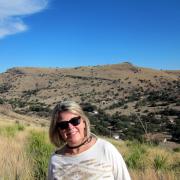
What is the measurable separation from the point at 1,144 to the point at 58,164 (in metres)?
6.02

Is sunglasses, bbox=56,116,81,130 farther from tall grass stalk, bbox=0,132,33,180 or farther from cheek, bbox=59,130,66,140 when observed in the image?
tall grass stalk, bbox=0,132,33,180

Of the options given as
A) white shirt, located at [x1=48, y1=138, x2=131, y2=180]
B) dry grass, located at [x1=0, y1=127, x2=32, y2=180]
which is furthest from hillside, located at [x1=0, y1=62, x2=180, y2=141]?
white shirt, located at [x1=48, y1=138, x2=131, y2=180]

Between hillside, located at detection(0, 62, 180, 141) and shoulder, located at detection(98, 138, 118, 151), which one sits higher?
hillside, located at detection(0, 62, 180, 141)

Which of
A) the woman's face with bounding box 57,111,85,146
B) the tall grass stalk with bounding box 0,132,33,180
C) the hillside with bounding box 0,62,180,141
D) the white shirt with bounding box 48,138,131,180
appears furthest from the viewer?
the hillside with bounding box 0,62,180,141

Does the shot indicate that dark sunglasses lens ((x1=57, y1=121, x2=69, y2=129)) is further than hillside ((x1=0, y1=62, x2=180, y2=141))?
No

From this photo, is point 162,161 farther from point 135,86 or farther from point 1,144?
point 135,86

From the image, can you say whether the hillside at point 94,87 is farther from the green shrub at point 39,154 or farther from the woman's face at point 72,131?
the woman's face at point 72,131

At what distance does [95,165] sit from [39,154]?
4.80m

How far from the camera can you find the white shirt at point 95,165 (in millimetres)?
3457

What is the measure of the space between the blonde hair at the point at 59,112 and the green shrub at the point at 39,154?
2.72 metres

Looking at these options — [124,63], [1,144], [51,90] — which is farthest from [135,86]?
[1,144]

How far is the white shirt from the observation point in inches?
136

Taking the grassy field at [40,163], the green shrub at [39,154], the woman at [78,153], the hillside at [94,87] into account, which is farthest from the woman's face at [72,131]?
the hillside at [94,87]

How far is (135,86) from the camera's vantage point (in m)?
78.3
